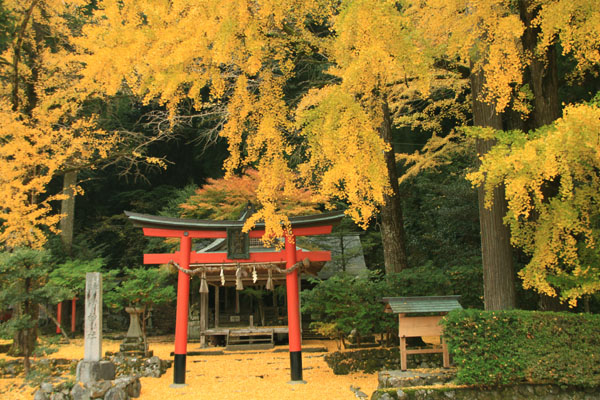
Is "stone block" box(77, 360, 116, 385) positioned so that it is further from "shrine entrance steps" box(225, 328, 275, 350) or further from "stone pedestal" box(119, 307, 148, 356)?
"shrine entrance steps" box(225, 328, 275, 350)

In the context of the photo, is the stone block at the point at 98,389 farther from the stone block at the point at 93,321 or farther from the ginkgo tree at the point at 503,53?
the ginkgo tree at the point at 503,53

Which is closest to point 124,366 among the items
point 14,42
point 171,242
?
point 171,242

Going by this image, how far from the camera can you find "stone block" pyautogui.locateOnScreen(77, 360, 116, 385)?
8.20 meters

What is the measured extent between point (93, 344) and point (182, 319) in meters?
1.60

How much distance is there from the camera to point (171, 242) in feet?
53.3

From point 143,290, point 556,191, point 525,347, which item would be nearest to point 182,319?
point 143,290

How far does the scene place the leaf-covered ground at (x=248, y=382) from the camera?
8.33 meters

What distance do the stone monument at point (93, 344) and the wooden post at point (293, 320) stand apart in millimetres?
3088

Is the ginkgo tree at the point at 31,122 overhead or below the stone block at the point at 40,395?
overhead

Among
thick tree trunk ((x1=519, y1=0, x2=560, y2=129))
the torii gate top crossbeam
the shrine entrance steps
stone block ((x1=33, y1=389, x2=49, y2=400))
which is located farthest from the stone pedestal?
thick tree trunk ((x1=519, y1=0, x2=560, y2=129))

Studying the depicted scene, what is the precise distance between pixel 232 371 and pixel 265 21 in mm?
7148

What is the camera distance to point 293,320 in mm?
9430

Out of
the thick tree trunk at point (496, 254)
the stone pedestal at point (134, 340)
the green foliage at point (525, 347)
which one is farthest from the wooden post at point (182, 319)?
the thick tree trunk at point (496, 254)

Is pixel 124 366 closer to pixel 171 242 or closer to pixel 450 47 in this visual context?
pixel 171 242
